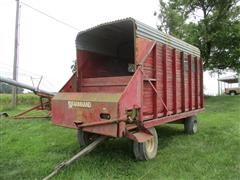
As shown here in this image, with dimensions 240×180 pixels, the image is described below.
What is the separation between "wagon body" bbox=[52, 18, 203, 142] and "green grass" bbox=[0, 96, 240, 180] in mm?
715

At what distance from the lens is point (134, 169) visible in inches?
237

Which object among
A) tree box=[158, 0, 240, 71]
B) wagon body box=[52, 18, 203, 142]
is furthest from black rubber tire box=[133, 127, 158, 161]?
tree box=[158, 0, 240, 71]

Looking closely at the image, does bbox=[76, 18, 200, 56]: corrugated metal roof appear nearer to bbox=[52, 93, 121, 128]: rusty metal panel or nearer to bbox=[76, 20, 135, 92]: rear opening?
bbox=[76, 20, 135, 92]: rear opening

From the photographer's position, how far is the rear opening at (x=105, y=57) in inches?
285

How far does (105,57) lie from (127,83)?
1.85 metres

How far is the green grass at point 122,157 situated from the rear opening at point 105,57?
1.58m

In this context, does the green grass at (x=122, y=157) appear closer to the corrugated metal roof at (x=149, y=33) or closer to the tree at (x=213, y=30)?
the corrugated metal roof at (x=149, y=33)

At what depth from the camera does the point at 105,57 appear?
8430mm

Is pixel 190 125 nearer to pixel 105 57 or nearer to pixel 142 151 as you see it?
pixel 105 57

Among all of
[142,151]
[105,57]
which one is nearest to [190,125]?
[105,57]

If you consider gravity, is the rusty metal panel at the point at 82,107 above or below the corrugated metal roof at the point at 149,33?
below

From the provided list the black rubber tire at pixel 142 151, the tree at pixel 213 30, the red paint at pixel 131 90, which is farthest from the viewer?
the tree at pixel 213 30

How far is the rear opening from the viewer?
7.23 m

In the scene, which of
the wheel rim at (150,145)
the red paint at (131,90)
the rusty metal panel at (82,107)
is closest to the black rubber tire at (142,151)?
the wheel rim at (150,145)
